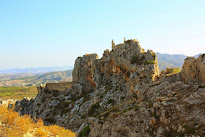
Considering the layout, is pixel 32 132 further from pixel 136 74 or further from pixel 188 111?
pixel 136 74

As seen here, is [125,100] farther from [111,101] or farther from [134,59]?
[134,59]

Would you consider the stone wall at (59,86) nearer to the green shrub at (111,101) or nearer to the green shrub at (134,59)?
the green shrub at (111,101)

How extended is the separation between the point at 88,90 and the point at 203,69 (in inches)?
1662

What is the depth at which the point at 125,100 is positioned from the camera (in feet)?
108

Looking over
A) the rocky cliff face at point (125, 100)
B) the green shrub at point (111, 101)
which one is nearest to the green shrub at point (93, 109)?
the rocky cliff face at point (125, 100)

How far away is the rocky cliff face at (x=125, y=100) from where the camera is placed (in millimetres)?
13172

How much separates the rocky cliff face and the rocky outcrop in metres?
0.18

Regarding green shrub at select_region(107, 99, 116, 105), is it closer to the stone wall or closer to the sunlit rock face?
the sunlit rock face

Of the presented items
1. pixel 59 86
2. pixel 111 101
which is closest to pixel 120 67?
pixel 111 101

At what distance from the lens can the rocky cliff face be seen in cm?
1317

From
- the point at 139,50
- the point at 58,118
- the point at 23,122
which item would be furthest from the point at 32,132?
the point at 58,118

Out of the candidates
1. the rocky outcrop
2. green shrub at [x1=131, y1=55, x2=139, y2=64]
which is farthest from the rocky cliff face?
the rocky outcrop

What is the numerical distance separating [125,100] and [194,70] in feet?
51.9

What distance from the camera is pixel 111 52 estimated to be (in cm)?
4841
